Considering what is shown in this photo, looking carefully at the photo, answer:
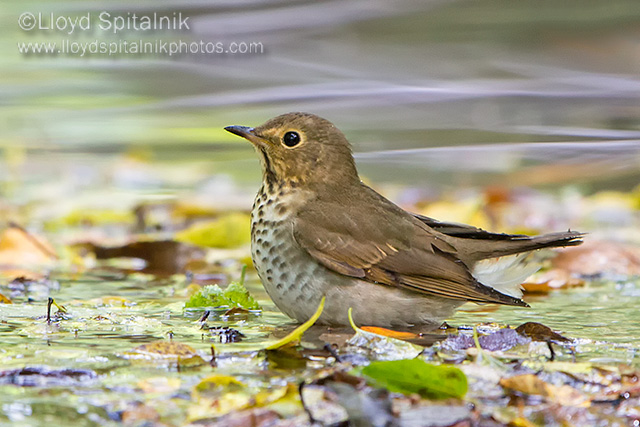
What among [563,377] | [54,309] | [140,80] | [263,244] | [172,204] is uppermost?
[140,80]

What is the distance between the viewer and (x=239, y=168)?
35.5 feet

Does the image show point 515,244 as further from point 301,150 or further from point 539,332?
point 301,150

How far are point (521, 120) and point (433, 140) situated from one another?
101cm

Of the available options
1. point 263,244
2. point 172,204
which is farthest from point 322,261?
point 172,204

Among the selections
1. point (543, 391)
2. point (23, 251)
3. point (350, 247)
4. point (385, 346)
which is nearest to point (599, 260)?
point (350, 247)

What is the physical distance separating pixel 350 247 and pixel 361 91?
716 cm

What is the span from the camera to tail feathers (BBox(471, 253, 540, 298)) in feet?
14.0

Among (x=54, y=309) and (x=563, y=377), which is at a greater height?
(x=54, y=309)

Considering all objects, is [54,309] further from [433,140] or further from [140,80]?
[140,80]

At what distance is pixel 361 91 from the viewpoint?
10.9m

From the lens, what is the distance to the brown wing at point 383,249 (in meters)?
3.88

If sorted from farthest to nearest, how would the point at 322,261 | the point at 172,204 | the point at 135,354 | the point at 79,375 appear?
1. the point at 172,204
2. the point at 322,261
3. the point at 135,354
4. the point at 79,375

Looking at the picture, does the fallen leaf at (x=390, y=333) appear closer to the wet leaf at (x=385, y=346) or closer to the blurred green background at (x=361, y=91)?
the wet leaf at (x=385, y=346)

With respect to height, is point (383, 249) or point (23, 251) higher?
point (23, 251)
